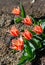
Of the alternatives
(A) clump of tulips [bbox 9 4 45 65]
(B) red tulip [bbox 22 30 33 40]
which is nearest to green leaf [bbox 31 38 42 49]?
(A) clump of tulips [bbox 9 4 45 65]

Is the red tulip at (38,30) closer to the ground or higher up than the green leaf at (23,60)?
higher up

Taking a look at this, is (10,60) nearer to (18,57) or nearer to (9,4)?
(18,57)

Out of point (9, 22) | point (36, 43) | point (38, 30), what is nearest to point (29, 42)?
point (36, 43)

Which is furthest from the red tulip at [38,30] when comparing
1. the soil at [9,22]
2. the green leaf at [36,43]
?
the soil at [9,22]

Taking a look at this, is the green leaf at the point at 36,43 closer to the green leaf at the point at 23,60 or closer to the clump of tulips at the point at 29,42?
the clump of tulips at the point at 29,42

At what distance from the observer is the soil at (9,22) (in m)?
3.90

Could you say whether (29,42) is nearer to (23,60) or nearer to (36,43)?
(36,43)

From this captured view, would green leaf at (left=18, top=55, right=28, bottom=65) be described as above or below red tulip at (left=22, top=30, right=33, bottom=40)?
below

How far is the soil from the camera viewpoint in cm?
390

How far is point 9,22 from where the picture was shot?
4527 mm

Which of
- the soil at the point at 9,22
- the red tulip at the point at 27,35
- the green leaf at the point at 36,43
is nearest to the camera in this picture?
the red tulip at the point at 27,35

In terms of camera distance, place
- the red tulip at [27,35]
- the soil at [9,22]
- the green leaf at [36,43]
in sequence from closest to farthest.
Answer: the red tulip at [27,35]
the green leaf at [36,43]
the soil at [9,22]

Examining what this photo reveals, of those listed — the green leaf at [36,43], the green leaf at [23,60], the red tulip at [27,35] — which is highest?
the red tulip at [27,35]

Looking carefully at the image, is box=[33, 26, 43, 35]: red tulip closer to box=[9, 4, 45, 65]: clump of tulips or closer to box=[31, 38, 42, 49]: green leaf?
box=[9, 4, 45, 65]: clump of tulips
